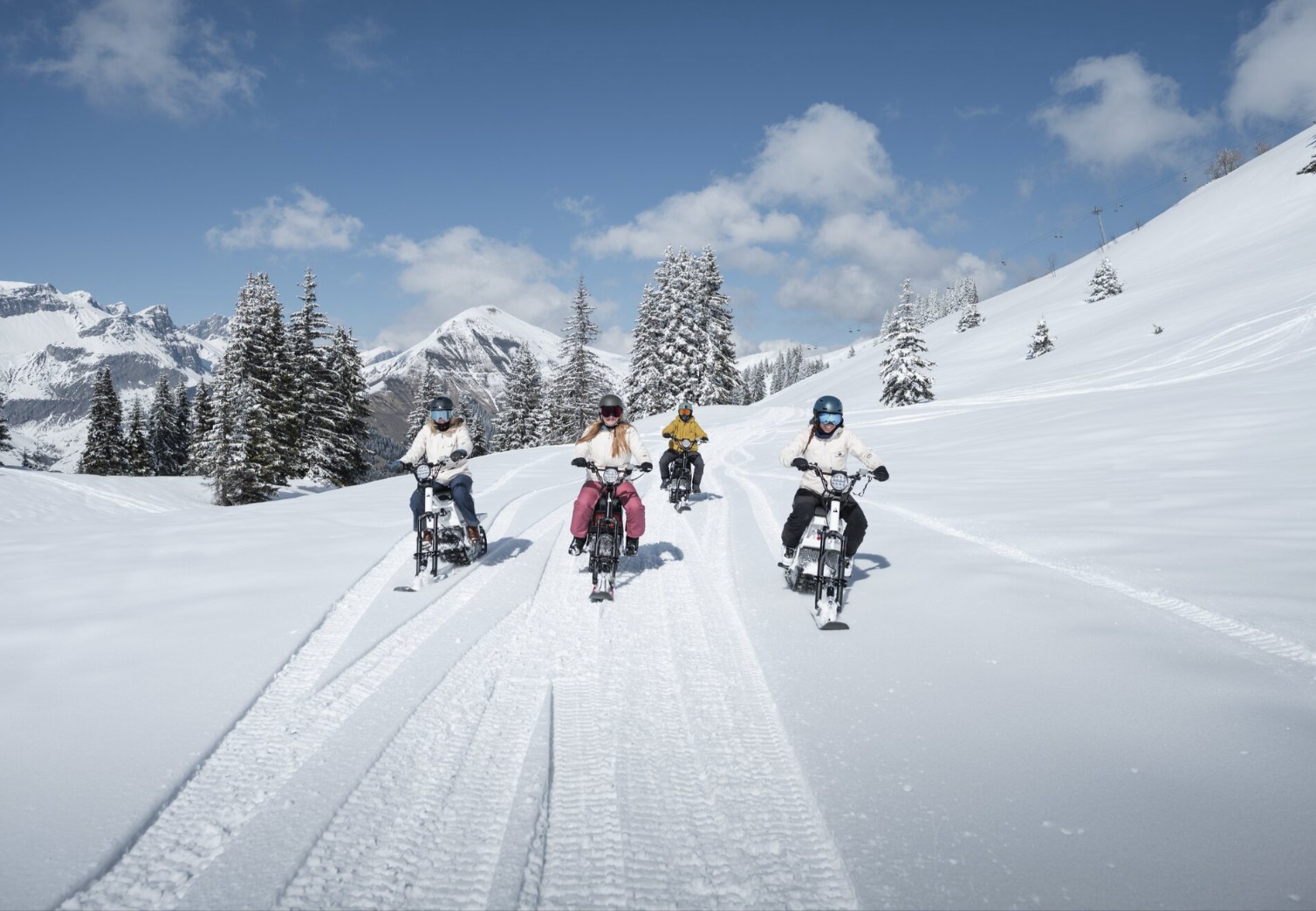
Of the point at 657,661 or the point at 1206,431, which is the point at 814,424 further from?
the point at 1206,431

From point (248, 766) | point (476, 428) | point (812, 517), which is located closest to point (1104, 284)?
point (476, 428)

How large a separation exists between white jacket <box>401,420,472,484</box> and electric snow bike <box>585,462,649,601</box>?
5.94 ft

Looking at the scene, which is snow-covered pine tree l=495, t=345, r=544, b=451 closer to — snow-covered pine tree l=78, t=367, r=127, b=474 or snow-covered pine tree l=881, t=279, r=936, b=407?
snow-covered pine tree l=881, t=279, r=936, b=407

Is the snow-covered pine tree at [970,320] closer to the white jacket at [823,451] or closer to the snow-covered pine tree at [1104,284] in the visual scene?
the snow-covered pine tree at [1104,284]

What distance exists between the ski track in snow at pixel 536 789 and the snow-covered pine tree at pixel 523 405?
50414 millimetres

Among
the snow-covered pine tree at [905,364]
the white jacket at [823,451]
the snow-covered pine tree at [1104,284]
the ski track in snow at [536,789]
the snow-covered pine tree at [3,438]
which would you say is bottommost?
the ski track in snow at [536,789]

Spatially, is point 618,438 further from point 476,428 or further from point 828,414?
point 476,428

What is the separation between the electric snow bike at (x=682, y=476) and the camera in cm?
1365

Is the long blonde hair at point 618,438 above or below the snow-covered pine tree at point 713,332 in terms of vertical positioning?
below

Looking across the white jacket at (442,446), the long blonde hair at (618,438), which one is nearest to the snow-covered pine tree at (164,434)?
the white jacket at (442,446)

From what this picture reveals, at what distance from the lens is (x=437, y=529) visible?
7742 millimetres

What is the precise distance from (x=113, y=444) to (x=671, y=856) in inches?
2536

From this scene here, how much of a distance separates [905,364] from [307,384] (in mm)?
36976

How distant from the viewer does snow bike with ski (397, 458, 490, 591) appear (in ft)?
25.3
